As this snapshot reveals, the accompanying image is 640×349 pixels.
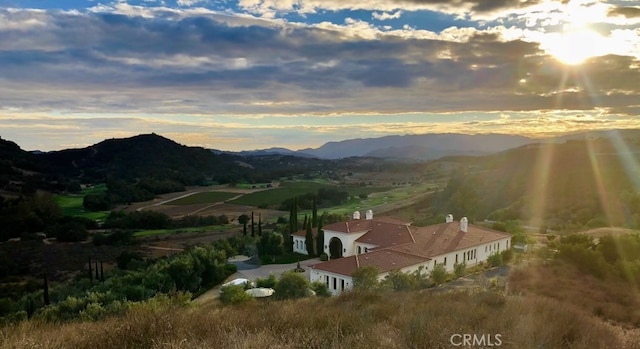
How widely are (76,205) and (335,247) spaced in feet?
190

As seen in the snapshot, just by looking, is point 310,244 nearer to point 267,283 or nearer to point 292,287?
point 267,283

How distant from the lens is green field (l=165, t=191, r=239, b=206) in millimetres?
72825

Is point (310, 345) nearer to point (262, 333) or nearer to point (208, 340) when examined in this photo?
point (262, 333)

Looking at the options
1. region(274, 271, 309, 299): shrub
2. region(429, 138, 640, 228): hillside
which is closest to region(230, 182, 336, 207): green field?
region(429, 138, 640, 228): hillside

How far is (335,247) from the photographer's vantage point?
30.7 meters

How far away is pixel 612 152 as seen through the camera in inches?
2721

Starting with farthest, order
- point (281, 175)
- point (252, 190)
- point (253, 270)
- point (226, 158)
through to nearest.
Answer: point (226, 158)
point (281, 175)
point (252, 190)
point (253, 270)

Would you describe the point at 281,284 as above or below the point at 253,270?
above

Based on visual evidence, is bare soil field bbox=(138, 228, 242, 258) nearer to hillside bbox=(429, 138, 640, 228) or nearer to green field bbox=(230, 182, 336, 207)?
Answer: green field bbox=(230, 182, 336, 207)

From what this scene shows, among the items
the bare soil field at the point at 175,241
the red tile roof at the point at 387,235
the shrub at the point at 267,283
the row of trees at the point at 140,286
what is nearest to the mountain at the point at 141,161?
the bare soil field at the point at 175,241

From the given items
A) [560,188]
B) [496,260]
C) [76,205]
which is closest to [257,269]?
[496,260]

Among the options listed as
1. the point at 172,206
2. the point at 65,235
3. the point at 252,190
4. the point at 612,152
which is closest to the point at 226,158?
the point at 252,190

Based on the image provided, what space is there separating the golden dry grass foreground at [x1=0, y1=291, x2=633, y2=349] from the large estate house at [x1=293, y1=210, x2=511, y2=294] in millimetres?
14150

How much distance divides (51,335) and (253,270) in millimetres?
24574
